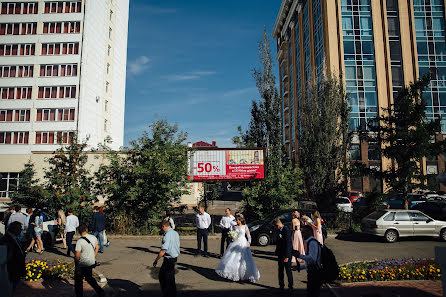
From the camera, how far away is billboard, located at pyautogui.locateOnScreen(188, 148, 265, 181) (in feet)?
57.5

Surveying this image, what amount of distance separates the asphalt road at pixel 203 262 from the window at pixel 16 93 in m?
32.0

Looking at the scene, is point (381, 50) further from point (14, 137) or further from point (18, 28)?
point (14, 137)

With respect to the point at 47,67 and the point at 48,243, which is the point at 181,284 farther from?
the point at 47,67

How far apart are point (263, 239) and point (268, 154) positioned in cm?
757

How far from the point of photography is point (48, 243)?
1245cm

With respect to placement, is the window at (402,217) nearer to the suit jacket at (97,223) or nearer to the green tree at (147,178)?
the green tree at (147,178)

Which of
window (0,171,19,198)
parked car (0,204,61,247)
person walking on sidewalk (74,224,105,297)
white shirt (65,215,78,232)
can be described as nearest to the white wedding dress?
person walking on sidewalk (74,224,105,297)

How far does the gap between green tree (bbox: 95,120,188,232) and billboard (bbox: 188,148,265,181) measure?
1634mm

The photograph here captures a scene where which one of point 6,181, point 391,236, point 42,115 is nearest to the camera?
point 391,236

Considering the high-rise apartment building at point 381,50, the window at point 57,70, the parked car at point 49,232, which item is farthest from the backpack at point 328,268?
the window at point 57,70

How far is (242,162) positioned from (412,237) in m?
9.34

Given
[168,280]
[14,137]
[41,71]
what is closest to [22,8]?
[41,71]

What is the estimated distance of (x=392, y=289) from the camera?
7.18 m

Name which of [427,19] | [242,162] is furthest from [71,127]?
[427,19]
